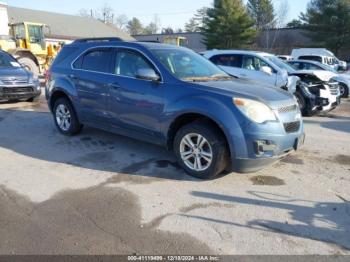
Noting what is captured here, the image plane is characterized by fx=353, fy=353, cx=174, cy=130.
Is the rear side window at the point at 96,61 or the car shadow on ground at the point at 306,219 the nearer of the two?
the car shadow on ground at the point at 306,219

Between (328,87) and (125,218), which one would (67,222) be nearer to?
(125,218)

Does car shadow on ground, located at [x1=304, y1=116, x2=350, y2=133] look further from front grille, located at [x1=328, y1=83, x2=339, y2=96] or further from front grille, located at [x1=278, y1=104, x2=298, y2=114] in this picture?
front grille, located at [x1=278, y1=104, x2=298, y2=114]

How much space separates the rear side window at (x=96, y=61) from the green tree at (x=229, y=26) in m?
41.8

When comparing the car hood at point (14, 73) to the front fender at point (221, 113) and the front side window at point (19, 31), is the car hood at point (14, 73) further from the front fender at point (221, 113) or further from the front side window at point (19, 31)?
the front side window at point (19, 31)

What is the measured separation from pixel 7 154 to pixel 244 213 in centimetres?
401

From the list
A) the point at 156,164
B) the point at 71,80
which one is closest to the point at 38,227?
the point at 156,164

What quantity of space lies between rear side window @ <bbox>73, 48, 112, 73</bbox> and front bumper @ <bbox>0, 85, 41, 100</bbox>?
14.9ft

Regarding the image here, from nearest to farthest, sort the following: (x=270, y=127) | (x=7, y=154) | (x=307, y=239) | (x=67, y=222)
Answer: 1. (x=307, y=239)
2. (x=67, y=222)
3. (x=270, y=127)
4. (x=7, y=154)

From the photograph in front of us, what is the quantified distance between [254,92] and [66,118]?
3.77 meters

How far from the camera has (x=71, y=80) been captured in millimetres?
6336

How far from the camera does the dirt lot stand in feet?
10.7

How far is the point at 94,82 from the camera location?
5848mm

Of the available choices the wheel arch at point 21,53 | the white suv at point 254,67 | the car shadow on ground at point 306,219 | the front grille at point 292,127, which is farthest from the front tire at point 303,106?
the wheel arch at point 21,53

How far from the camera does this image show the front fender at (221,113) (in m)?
4.28
